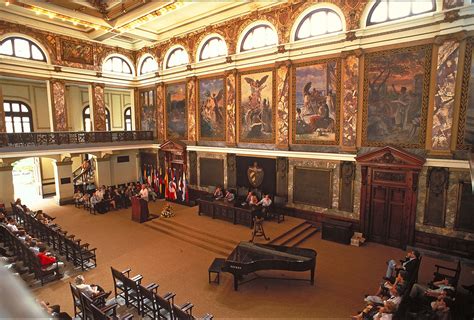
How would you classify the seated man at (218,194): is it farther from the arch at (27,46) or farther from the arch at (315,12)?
the arch at (27,46)

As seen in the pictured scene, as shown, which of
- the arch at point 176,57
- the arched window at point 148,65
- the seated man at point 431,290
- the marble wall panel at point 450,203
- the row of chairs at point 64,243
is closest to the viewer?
the seated man at point 431,290

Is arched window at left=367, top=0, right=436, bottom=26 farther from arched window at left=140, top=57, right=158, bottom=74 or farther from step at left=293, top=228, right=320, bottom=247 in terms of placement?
arched window at left=140, top=57, right=158, bottom=74

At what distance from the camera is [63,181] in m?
17.7

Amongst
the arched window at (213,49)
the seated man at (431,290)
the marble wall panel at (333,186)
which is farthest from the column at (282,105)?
the seated man at (431,290)

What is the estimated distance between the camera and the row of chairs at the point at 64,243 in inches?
387

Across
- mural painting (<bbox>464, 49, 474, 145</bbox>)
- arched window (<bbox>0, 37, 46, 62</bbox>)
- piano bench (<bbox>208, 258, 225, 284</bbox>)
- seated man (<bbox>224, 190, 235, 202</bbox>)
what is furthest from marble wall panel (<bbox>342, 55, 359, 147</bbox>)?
arched window (<bbox>0, 37, 46, 62</bbox>)

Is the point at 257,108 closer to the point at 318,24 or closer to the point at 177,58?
the point at 318,24

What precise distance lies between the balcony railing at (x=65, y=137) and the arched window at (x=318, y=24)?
39.7ft

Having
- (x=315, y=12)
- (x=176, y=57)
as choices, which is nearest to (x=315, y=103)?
(x=315, y=12)

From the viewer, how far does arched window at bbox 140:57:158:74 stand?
1978 cm

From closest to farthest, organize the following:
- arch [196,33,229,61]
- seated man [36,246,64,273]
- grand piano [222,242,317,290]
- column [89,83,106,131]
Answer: grand piano [222,242,317,290], seated man [36,246,64,273], arch [196,33,229,61], column [89,83,106,131]

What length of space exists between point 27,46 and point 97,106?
4.79m

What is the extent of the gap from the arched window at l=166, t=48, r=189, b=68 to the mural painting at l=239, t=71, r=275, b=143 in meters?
4.81

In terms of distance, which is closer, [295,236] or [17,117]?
[295,236]
